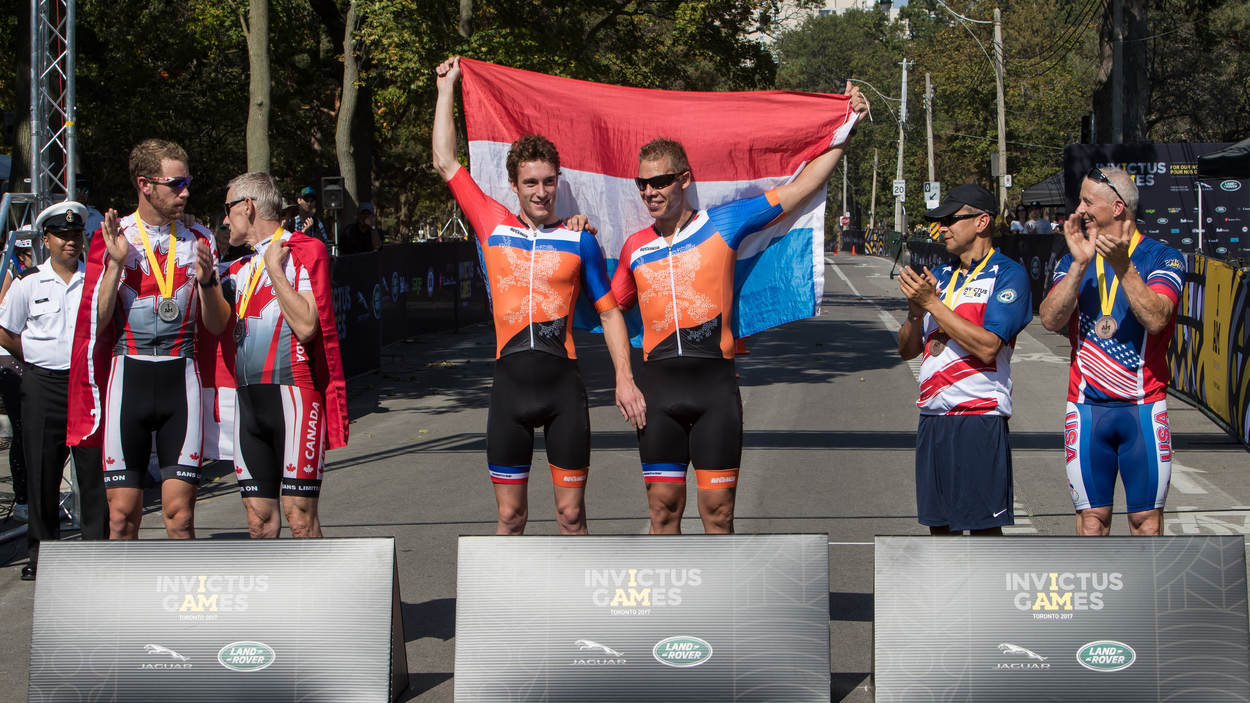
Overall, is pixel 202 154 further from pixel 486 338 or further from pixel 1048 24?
pixel 1048 24

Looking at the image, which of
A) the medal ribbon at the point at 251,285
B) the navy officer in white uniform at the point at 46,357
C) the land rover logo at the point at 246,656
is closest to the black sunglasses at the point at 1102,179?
the medal ribbon at the point at 251,285

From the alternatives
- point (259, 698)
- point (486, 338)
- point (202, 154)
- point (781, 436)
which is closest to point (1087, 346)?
point (259, 698)

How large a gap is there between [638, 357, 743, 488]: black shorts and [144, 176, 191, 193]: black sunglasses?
226 centimetres

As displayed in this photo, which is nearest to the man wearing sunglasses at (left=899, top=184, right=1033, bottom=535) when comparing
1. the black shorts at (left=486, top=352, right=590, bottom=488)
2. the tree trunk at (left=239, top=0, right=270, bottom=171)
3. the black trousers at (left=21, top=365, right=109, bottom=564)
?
the black shorts at (left=486, top=352, right=590, bottom=488)

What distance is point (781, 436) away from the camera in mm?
12031

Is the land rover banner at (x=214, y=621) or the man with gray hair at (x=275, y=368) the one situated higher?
the man with gray hair at (x=275, y=368)

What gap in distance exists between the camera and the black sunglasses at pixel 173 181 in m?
5.66

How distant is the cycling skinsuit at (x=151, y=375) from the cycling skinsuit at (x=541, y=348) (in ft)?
4.44

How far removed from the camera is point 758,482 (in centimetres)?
1002

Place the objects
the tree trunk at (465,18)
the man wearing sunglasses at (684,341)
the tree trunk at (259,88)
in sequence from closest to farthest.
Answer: the man wearing sunglasses at (684,341) < the tree trunk at (259,88) < the tree trunk at (465,18)

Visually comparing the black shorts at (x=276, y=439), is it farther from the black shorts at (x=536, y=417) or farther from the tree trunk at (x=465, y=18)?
the tree trunk at (x=465, y=18)

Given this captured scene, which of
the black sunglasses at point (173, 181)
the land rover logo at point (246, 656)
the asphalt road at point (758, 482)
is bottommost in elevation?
the asphalt road at point (758, 482)

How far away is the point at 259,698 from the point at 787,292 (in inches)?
119

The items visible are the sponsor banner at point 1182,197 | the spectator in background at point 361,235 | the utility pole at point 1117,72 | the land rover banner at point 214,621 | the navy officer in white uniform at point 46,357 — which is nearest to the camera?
the land rover banner at point 214,621
